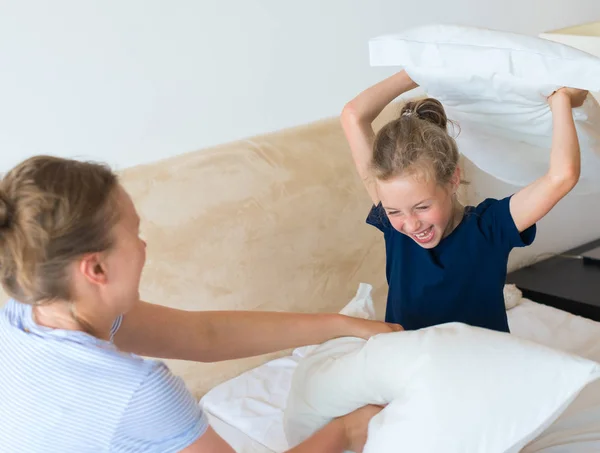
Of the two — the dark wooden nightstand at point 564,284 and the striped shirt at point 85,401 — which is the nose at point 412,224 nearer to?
the striped shirt at point 85,401

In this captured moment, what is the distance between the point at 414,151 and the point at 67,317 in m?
0.67

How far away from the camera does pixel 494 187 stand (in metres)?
2.22

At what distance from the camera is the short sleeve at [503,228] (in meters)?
1.24

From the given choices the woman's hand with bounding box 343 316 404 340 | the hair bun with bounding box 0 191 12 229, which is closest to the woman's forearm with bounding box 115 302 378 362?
the woman's hand with bounding box 343 316 404 340

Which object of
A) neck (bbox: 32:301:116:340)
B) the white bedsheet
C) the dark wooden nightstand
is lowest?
the dark wooden nightstand

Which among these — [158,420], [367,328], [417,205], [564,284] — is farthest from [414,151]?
[564,284]

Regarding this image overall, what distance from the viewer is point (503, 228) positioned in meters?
1.25

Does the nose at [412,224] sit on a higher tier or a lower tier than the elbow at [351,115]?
lower

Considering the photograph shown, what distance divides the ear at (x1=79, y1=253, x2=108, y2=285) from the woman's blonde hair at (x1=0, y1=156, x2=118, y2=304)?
10 millimetres

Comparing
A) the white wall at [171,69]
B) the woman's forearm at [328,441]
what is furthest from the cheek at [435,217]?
the white wall at [171,69]

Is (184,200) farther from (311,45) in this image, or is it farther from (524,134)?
(524,134)

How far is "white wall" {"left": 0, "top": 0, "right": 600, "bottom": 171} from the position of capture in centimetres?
143

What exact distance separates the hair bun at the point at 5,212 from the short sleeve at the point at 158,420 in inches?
10.0

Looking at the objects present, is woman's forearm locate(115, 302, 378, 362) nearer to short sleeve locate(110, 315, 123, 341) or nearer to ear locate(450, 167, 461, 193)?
short sleeve locate(110, 315, 123, 341)
